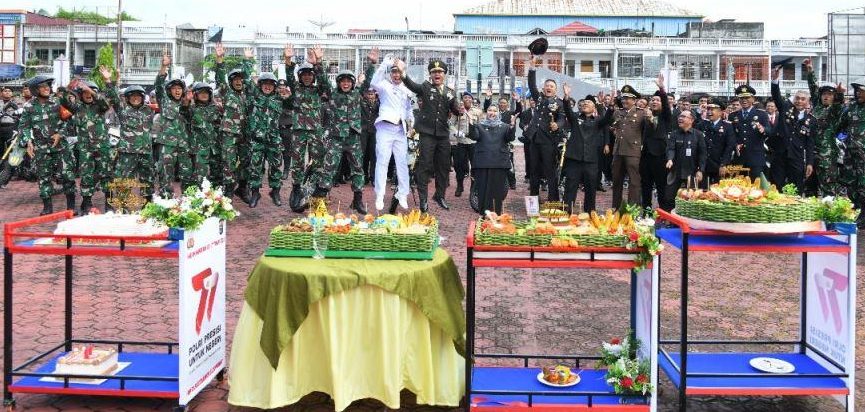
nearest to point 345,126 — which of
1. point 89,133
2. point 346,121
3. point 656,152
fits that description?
point 346,121

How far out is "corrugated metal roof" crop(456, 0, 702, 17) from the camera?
99.8 metres

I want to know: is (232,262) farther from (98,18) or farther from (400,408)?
(98,18)

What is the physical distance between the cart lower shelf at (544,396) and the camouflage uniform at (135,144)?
8715 mm

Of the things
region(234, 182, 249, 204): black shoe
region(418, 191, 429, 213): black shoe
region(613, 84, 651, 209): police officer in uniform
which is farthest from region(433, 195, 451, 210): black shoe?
region(234, 182, 249, 204): black shoe

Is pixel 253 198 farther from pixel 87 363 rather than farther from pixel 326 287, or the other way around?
pixel 326 287

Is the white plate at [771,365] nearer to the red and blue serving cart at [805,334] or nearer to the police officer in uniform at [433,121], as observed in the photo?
the red and blue serving cart at [805,334]

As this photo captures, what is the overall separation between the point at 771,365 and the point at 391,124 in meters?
7.85

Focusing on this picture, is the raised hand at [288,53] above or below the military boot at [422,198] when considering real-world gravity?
above

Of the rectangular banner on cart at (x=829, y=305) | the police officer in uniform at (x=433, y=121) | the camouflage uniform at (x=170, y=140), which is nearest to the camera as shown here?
the rectangular banner on cart at (x=829, y=305)

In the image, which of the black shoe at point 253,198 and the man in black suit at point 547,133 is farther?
the black shoe at point 253,198

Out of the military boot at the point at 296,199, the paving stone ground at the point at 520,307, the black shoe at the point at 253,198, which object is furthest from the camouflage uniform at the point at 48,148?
the military boot at the point at 296,199

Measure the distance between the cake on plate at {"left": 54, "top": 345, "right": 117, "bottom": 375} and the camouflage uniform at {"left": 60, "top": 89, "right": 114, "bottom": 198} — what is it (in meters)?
8.21

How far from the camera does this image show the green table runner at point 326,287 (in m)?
5.06

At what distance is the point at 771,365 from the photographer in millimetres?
5887
